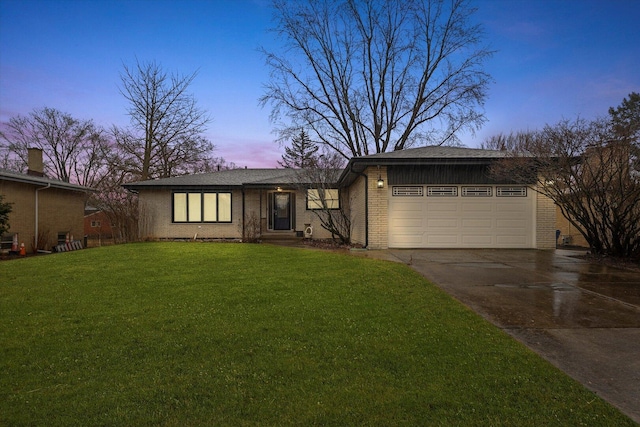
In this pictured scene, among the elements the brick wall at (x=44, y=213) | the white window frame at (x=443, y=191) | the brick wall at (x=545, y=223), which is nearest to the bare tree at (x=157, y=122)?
the brick wall at (x=44, y=213)

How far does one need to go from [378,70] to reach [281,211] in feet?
45.2

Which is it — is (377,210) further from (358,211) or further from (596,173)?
(596,173)

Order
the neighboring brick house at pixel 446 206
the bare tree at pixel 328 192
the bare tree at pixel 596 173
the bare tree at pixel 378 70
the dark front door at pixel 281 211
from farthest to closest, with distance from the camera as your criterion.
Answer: the bare tree at pixel 378 70
the dark front door at pixel 281 211
the bare tree at pixel 328 192
the neighboring brick house at pixel 446 206
the bare tree at pixel 596 173

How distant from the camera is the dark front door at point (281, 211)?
17.7 meters

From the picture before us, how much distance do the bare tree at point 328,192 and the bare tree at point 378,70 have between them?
778 cm

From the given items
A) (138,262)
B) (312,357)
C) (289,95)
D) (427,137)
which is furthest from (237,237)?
(427,137)

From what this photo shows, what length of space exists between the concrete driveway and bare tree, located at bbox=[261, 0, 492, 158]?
1641cm

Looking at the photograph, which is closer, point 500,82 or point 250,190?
point 250,190

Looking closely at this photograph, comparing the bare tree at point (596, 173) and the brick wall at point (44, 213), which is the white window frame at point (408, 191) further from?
the brick wall at point (44, 213)

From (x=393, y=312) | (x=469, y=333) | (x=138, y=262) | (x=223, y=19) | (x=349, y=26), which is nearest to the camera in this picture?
(x=469, y=333)

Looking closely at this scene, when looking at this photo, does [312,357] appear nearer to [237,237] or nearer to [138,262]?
[138,262]

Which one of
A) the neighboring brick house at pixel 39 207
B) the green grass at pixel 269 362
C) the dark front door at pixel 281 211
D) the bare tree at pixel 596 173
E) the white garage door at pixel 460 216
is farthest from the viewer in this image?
the dark front door at pixel 281 211

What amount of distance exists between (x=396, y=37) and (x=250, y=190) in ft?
Answer: 50.8

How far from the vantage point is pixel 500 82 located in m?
21.8
